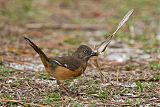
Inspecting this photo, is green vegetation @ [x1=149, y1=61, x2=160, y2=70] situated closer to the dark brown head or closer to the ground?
the ground

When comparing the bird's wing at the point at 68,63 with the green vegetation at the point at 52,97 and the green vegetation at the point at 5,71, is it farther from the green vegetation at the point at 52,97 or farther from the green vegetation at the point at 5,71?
the green vegetation at the point at 5,71

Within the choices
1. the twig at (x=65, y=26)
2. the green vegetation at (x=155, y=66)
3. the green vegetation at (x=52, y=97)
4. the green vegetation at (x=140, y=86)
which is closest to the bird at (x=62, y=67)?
the green vegetation at (x=52, y=97)

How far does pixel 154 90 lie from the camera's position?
6.47m

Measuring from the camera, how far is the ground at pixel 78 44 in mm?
6195

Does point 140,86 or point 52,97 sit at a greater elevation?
point 140,86

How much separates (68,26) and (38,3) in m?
2.19

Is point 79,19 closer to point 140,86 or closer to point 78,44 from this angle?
point 78,44

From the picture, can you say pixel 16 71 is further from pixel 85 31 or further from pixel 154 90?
pixel 85 31

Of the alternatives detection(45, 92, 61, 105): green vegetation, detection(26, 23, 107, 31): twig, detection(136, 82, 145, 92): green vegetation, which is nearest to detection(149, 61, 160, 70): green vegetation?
detection(136, 82, 145, 92): green vegetation

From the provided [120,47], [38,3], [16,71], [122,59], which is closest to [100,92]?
[16,71]

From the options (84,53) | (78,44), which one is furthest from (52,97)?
(78,44)

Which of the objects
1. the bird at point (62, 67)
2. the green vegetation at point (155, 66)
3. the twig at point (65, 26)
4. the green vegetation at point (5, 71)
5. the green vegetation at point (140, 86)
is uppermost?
the twig at point (65, 26)

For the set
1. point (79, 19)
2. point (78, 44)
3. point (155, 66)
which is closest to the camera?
point (155, 66)

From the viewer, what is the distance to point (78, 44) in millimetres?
10227
